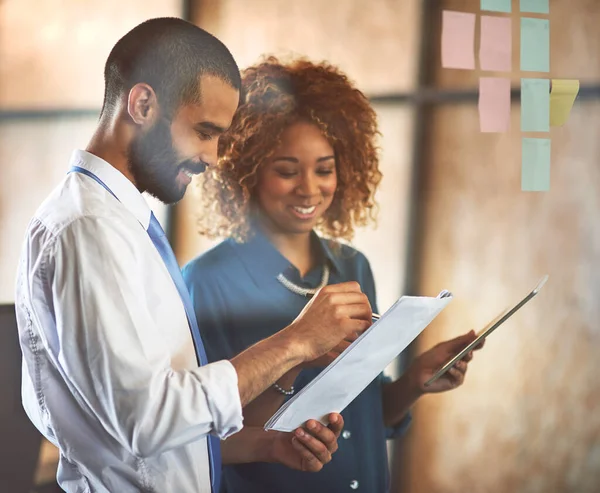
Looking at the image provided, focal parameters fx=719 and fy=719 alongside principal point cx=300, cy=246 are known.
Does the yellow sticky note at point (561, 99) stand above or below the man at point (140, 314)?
above

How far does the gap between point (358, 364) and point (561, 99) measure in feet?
3.07

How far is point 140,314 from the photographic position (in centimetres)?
106

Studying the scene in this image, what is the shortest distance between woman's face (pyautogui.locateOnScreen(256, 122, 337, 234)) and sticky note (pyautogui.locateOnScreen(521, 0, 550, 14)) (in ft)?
2.15

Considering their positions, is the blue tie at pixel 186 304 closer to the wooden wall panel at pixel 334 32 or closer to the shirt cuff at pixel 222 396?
the shirt cuff at pixel 222 396

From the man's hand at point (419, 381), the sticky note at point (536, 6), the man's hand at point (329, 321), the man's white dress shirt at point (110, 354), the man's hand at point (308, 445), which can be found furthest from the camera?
the sticky note at point (536, 6)

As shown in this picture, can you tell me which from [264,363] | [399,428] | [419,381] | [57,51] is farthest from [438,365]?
[57,51]

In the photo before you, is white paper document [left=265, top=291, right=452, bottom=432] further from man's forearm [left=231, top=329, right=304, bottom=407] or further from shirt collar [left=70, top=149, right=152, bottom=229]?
shirt collar [left=70, top=149, right=152, bottom=229]

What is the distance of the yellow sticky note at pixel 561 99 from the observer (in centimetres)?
178

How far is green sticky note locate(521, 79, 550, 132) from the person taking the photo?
5.75 ft

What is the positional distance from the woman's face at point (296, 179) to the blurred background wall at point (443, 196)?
14 centimetres

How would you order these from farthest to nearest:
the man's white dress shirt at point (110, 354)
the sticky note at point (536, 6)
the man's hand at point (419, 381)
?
the sticky note at point (536, 6) → the man's hand at point (419, 381) → the man's white dress shirt at point (110, 354)

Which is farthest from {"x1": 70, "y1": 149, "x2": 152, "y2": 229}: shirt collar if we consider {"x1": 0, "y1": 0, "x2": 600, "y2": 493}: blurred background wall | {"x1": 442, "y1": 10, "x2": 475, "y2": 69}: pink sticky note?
{"x1": 442, "y1": 10, "x2": 475, "y2": 69}: pink sticky note

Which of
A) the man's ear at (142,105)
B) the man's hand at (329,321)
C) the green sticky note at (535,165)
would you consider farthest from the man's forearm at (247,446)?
the green sticky note at (535,165)

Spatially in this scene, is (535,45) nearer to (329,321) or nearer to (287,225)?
(287,225)
